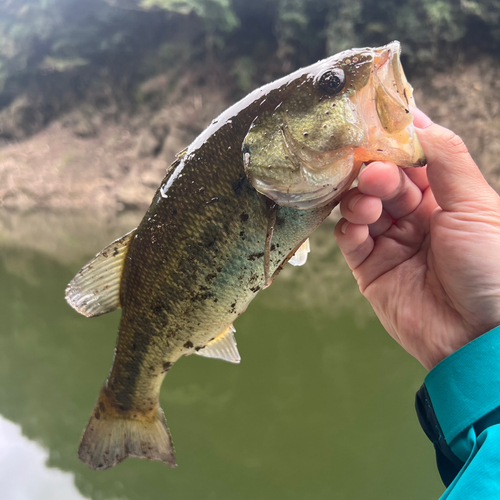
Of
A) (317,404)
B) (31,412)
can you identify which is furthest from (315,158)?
(31,412)

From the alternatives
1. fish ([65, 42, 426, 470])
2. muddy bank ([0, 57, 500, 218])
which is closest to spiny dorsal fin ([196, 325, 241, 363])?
fish ([65, 42, 426, 470])

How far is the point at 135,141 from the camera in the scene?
9461 millimetres

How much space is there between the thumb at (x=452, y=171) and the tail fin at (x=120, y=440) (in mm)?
1272

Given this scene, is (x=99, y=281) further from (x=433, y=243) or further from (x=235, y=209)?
(x=433, y=243)

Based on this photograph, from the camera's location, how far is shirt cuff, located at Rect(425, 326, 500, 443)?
0.91 meters

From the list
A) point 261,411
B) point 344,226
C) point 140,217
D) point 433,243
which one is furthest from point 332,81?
point 140,217

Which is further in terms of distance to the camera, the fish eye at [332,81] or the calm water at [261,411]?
the calm water at [261,411]

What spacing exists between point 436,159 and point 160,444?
4.42 ft

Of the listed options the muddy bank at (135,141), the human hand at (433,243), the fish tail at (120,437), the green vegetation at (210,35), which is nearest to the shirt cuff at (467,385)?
the human hand at (433,243)

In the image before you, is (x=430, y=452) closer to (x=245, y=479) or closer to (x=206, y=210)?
(x=245, y=479)

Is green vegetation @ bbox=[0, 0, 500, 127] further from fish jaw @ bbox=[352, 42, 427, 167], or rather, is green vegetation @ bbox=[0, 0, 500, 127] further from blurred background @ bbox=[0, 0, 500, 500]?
fish jaw @ bbox=[352, 42, 427, 167]

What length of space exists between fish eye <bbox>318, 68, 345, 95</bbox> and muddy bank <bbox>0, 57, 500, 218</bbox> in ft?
21.8

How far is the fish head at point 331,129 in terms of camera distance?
919 mm

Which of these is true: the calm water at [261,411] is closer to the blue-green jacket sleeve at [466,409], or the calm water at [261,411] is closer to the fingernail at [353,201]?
the blue-green jacket sleeve at [466,409]
